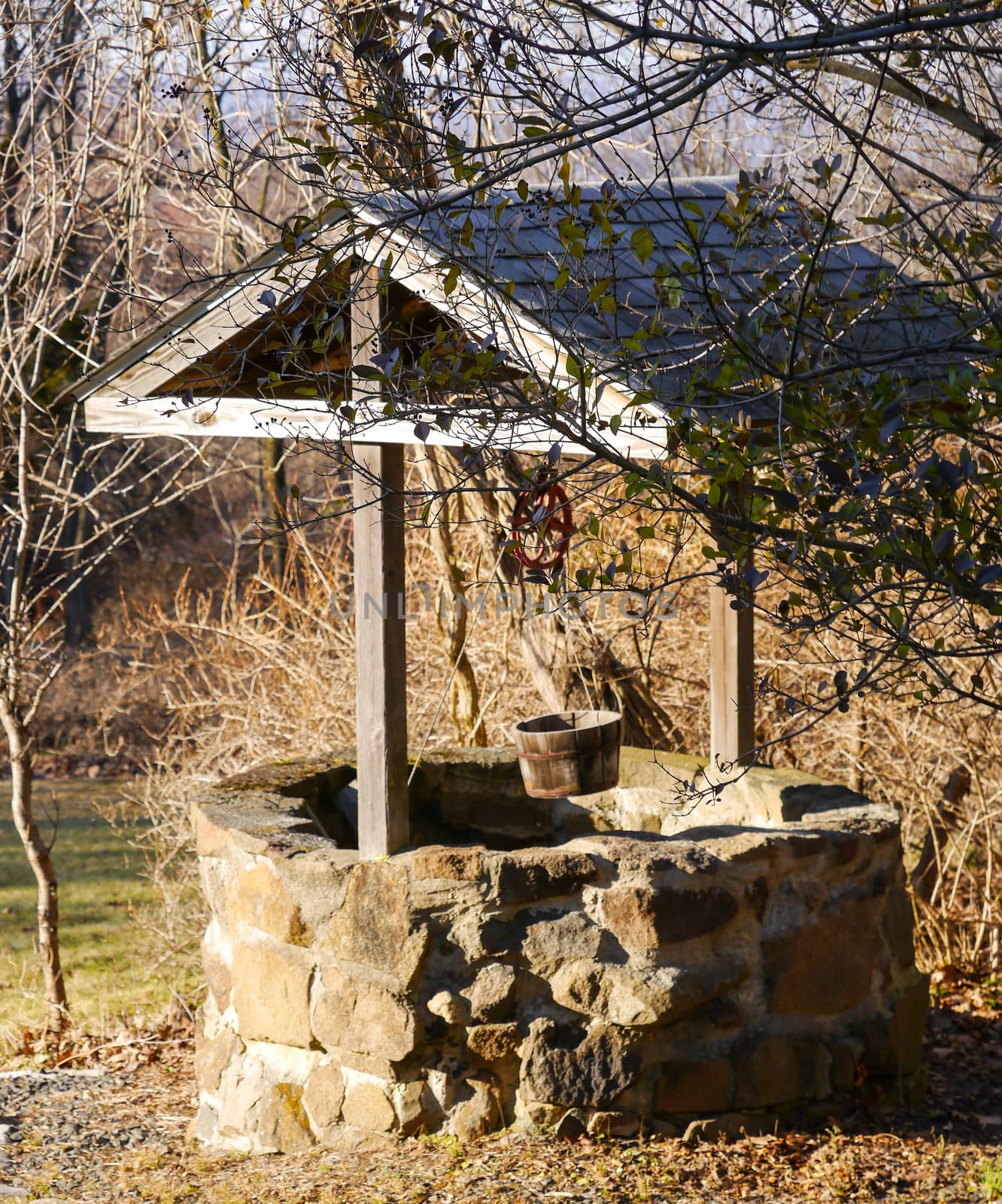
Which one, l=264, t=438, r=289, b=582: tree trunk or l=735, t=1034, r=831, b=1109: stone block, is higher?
l=264, t=438, r=289, b=582: tree trunk

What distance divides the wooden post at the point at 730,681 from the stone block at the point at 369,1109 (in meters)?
1.75

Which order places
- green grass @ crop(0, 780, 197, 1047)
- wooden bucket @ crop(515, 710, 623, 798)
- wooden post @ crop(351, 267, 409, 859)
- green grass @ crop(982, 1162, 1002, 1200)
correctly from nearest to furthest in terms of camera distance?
1. green grass @ crop(982, 1162, 1002, 1200)
2. wooden post @ crop(351, 267, 409, 859)
3. wooden bucket @ crop(515, 710, 623, 798)
4. green grass @ crop(0, 780, 197, 1047)

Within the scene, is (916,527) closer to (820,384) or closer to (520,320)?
(820,384)

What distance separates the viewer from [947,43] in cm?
292

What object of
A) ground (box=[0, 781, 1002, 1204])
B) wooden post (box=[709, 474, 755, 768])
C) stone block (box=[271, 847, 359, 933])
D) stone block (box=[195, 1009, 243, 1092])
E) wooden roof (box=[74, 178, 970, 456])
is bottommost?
ground (box=[0, 781, 1002, 1204])

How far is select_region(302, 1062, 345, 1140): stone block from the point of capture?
4297 millimetres

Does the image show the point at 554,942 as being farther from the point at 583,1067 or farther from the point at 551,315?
the point at 551,315

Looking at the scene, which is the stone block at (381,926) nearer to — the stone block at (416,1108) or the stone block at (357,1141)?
the stone block at (416,1108)

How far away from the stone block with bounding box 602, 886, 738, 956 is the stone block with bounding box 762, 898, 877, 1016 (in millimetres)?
318

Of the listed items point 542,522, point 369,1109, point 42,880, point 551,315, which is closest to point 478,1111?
point 369,1109

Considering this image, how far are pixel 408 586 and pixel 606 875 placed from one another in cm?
375

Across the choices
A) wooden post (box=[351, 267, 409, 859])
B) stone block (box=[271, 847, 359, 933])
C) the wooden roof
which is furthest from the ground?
the wooden roof

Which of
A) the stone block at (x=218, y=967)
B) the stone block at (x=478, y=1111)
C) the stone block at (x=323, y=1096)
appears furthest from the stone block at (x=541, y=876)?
the stone block at (x=218, y=967)

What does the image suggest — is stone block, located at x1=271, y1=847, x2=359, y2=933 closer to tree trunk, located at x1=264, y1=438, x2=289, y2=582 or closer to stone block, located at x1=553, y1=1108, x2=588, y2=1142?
stone block, located at x1=553, y1=1108, x2=588, y2=1142
